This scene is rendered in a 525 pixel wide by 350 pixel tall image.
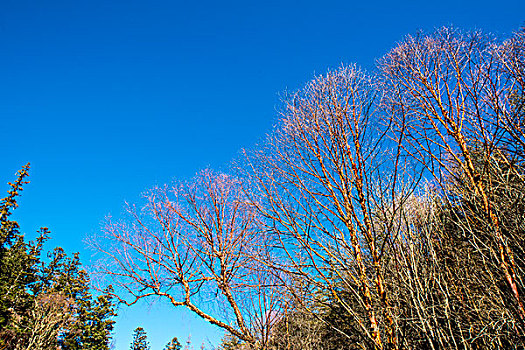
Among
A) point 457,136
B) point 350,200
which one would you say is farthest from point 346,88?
point 457,136

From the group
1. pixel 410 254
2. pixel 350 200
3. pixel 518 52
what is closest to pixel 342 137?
pixel 350 200

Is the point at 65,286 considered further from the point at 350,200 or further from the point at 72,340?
the point at 350,200

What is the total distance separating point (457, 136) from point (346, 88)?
2.56 metres

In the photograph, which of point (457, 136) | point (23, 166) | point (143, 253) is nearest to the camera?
point (457, 136)

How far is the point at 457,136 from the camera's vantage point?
4.76 m

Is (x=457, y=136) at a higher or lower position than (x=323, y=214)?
higher

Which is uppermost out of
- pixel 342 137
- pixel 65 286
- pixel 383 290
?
pixel 65 286

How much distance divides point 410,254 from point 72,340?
1111 inches

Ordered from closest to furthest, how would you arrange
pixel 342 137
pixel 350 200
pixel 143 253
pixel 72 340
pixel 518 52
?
1. pixel 350 200
2. pixel 342 137
3. pixel 518 52
4. pixel 143 253
5. pixel 72 340

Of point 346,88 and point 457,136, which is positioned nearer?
point 346,88

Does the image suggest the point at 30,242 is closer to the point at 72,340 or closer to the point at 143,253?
the point at 72,340

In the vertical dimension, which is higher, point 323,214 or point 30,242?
point 30,242

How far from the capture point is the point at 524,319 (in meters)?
2.28

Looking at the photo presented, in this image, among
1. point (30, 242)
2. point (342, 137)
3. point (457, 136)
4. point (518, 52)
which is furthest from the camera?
point (30, 242)
